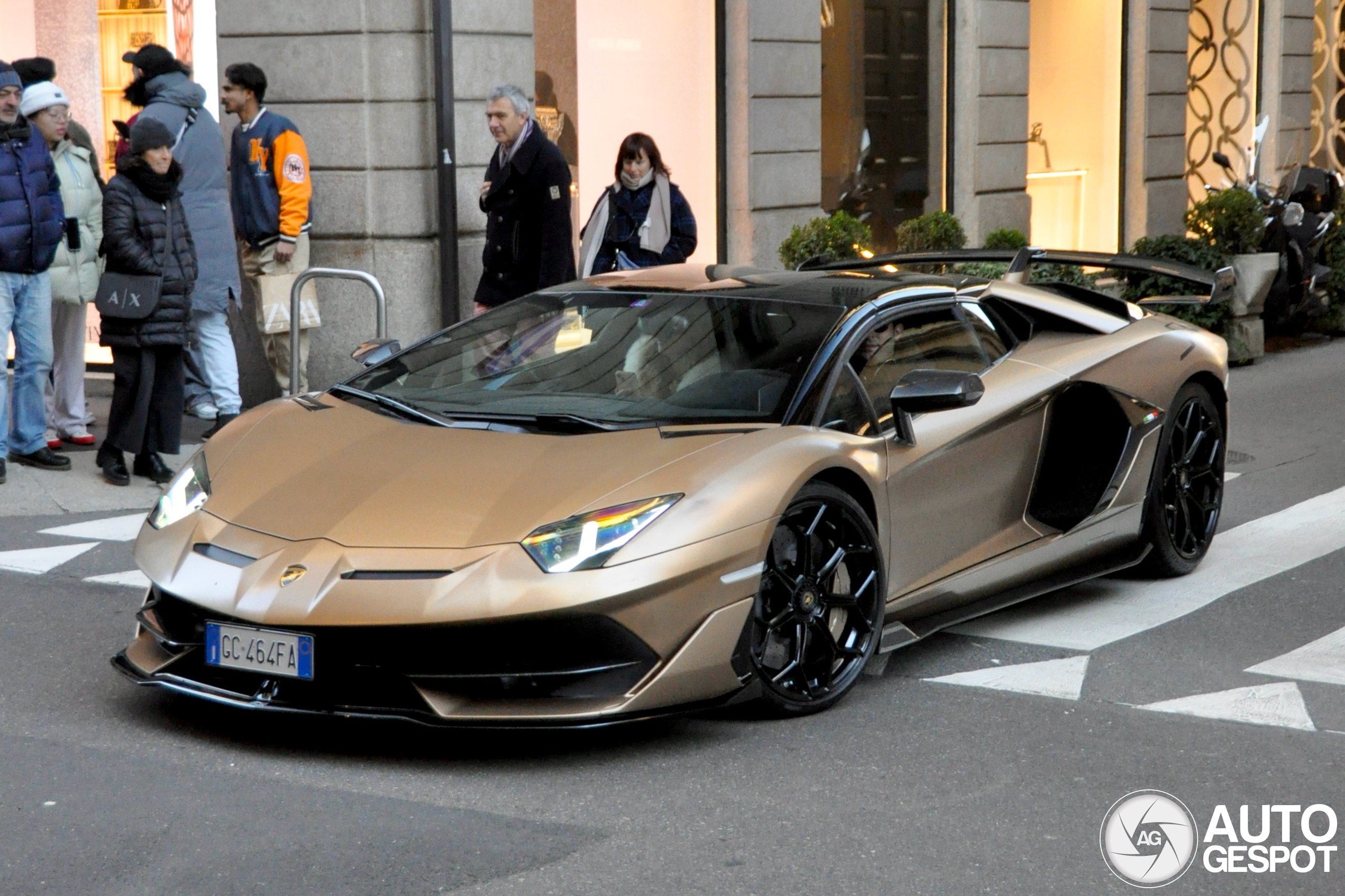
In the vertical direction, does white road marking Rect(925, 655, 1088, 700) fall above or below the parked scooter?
below

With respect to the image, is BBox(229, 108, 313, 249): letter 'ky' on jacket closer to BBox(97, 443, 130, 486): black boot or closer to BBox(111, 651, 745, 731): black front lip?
BBox(97, 443, 130, 486): black boot

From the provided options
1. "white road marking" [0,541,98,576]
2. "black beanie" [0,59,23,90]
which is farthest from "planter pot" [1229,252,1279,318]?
"white road marking" [0,541,98,576]

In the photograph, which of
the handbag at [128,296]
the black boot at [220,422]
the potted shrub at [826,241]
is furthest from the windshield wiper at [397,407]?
the potted shrub at [826,241]

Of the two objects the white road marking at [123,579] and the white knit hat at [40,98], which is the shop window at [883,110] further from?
the white road marking at [123,579]

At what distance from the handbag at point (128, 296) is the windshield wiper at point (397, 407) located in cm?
318

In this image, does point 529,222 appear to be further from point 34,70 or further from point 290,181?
point 34,70

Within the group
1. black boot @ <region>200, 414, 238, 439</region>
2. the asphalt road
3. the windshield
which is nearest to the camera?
the asphalt road

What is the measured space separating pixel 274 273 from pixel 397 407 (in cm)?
598

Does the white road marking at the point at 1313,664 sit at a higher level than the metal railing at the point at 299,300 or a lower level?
lower

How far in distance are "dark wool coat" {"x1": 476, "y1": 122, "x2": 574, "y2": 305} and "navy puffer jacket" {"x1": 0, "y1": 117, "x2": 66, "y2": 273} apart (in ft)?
8.16

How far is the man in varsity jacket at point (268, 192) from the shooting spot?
1122cm

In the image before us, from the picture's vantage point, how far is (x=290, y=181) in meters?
11.2

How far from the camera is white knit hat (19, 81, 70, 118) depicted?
9594 millimetres

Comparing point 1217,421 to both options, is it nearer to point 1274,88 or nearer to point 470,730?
point 470,730
